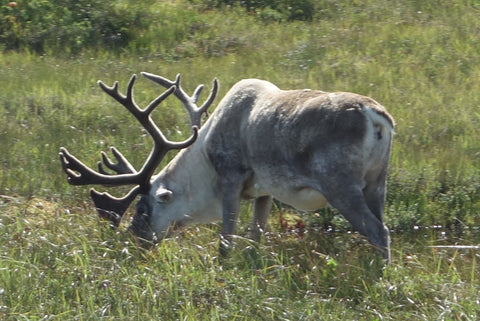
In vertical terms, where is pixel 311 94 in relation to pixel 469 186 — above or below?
above

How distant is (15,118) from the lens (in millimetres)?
11203

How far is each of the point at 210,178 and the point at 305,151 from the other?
1182 millimetres

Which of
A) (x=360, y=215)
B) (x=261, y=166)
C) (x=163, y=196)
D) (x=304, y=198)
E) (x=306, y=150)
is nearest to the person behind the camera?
(x=360, y=215)

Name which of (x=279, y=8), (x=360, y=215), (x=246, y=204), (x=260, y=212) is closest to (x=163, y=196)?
(x=260, y=212)

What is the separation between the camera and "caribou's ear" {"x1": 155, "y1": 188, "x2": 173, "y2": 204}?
8.45m

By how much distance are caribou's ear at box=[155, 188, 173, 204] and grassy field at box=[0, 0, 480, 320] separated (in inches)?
12.5

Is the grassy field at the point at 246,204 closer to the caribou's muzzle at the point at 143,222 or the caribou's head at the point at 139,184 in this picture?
the caribou's head at the point at 139,184

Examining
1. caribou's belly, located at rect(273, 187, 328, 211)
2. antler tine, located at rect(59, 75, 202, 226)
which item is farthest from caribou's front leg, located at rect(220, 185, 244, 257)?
antler tine, located at rect(59, 75, 202, 226)

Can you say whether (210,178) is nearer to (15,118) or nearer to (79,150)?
(79,150)

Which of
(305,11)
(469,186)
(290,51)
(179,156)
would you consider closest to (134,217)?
(179,156)

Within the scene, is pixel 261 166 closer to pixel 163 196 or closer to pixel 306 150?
pixel 306 150

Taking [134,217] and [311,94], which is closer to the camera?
[311,94]

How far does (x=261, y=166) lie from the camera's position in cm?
802

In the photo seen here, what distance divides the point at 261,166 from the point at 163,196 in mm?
941
